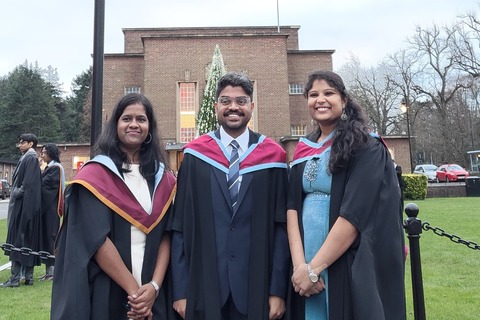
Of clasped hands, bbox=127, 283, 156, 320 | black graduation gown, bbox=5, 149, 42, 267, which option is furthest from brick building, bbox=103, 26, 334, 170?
clasped hands, bbox=127, 283, 156, 320

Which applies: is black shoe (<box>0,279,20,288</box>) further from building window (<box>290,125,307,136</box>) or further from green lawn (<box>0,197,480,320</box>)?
building window (<box>290,125,307,136</box>)

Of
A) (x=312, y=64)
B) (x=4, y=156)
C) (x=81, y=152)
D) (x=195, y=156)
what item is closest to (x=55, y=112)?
(x=4, y=156)

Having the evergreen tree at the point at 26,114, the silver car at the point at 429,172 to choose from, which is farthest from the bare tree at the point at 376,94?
the evergreen tree at the point at 26,114

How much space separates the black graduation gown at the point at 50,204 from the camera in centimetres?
762

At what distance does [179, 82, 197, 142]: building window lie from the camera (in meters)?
32.1

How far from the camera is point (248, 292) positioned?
2.73 metres

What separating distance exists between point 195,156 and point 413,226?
73.1 inches

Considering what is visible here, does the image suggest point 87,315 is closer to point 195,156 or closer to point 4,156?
point 195,156

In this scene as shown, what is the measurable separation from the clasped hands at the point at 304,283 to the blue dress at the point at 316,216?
2.1 inches

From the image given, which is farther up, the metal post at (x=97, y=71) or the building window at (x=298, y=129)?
the building window at (x=298, y=129)

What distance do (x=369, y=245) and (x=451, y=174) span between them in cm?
3871

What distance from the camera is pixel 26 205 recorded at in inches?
282

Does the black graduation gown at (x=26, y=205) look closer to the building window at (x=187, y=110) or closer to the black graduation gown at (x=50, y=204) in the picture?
the black graduation gown at (x=50, y=204)

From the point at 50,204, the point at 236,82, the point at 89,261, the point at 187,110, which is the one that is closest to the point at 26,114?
the point at 187,110
